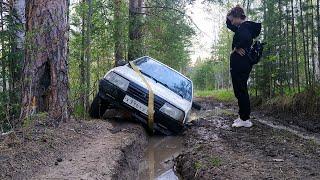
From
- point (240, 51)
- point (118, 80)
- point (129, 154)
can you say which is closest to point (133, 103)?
point (118, 80)

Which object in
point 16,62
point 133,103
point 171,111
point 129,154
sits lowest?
point 129,154

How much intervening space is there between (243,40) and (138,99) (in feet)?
7.03

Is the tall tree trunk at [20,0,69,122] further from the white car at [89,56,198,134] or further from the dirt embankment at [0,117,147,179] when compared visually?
the white car at [89,56,198,134]

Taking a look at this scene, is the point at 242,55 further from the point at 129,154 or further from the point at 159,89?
the point at 129,154

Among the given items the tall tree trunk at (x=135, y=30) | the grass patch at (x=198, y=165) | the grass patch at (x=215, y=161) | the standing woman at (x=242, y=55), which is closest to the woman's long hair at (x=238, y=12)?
the standing woman at (x=242, y=55)

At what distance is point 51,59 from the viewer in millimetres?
6059

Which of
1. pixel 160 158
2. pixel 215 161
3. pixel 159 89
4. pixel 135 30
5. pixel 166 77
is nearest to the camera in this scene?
pixel 215 161

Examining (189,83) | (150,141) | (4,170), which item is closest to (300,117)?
(189,83)

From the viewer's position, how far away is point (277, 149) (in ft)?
16.7

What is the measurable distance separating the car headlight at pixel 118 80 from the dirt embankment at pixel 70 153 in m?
0.97

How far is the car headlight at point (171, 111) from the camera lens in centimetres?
711

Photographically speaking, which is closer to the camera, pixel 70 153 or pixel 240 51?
pixel 70 153

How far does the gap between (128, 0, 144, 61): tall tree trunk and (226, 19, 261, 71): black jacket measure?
6.86 m

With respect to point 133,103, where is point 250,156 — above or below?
below
